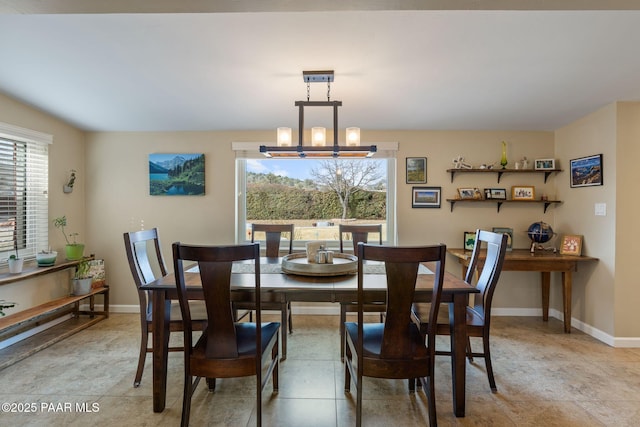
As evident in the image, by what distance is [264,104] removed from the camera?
3000 mm

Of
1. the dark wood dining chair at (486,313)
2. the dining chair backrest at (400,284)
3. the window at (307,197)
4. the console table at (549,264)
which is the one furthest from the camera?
the window at (307,197)

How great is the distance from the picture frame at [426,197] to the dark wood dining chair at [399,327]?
2046 millimetres

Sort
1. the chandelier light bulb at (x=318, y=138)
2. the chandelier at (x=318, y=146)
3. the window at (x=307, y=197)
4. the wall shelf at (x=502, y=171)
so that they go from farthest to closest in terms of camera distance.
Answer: the window at (x=307, y=197)
the wall shelf at (x=502, y=171)
the chandelier light bulb at (x=318, y=138)
the chandelier at (x=318, y=146)

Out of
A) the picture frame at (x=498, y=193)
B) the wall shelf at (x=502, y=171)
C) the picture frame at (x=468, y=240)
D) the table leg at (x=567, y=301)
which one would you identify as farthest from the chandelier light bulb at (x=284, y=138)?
the table leg at (x=567, y=301)

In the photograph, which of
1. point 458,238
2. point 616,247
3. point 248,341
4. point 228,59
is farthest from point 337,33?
point 616,247

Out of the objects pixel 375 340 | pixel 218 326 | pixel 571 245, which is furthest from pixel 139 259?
pixel 571 245

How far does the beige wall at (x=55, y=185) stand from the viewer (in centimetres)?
287

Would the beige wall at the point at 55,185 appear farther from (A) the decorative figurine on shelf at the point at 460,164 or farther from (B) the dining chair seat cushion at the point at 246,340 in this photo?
(A) the decorative figurine on shelf at the point at 460,164

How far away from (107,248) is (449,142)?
14.0 feet

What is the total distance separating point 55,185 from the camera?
3309mm

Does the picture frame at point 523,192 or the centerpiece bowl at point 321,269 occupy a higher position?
the picture frame at point 523,192

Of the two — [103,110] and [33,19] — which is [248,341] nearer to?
[33,19]

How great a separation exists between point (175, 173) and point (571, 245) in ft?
14.6

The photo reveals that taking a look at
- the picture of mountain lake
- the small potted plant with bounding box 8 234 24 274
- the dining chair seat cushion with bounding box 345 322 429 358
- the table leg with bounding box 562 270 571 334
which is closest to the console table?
the table leg with bounding box 562 270 571 334
